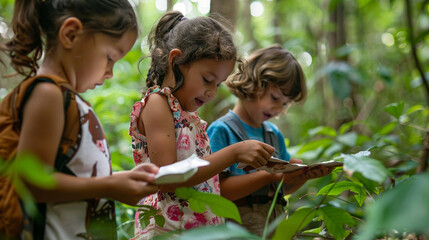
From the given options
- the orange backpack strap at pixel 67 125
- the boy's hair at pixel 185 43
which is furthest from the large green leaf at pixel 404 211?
the boy's hair at pixel 185 43

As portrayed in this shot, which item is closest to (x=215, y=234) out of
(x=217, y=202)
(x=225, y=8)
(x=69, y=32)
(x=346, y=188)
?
(x=217, y=202)

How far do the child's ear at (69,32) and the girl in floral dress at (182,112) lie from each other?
1.50 ft

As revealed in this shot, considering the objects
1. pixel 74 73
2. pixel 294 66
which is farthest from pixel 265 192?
pixel 74 73

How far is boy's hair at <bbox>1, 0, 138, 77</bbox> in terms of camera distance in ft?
4.12

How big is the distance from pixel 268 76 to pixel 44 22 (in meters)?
1.39

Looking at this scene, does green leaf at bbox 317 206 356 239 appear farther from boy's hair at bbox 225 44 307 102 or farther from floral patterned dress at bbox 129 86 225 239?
boy's hair at bbox 225 44 307 102

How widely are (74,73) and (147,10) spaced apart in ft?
43.0

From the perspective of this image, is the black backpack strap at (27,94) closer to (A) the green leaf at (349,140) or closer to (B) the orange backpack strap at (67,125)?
(B) the orange backpack strap at (67,125)

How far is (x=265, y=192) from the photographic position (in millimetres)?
2154

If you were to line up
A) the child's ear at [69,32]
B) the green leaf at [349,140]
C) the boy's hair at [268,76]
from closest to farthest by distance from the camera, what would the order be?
the child's ear at [69,32] → the boy's hair at [268,76] → the green leaf at [349,140]

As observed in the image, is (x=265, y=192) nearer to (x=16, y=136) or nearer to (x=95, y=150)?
(x=95, y=150)

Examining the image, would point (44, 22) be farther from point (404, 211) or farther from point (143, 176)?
point (404, 211)

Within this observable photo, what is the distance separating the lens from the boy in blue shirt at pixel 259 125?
1970mm

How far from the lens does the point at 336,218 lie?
1.38 meters
